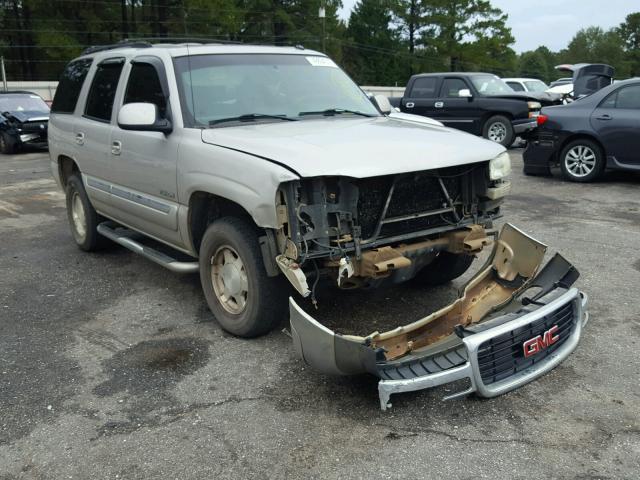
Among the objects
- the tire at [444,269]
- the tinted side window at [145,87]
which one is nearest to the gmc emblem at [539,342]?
the tire at [444,269]

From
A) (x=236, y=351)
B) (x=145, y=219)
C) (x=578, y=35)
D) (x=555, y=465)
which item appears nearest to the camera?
(x=555, y=465)

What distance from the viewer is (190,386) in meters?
3.69

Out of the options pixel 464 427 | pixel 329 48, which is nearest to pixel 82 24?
pixel 329 48

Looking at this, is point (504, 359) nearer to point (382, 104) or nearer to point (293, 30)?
point (382, 104)

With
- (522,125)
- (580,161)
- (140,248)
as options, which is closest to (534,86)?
(522,125)

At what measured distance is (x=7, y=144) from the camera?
1606 centimetres

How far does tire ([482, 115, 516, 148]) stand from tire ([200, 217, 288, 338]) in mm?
11304

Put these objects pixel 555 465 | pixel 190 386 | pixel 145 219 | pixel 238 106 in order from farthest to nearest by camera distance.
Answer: pixel 145 219, pixel 238 106, pixel 190 386, pixel 555 465

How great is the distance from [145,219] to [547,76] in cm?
9938

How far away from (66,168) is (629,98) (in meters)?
8.04

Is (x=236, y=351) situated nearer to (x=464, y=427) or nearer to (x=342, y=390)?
(x=342, y=390)

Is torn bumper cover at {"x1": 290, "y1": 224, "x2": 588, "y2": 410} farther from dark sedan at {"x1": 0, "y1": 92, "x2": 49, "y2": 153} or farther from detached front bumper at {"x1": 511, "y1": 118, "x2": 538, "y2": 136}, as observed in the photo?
dark sedan at {"x1": 0, "y1": 92, "x2": 49, "y2": 153}

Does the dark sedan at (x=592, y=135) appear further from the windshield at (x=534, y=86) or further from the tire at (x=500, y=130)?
the windshield at (x=534, y=86)

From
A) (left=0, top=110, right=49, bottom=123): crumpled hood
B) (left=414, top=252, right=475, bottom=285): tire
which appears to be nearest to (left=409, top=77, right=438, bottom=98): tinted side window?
(left=0, top=110, right=49, bottom=123): crumpled hood
